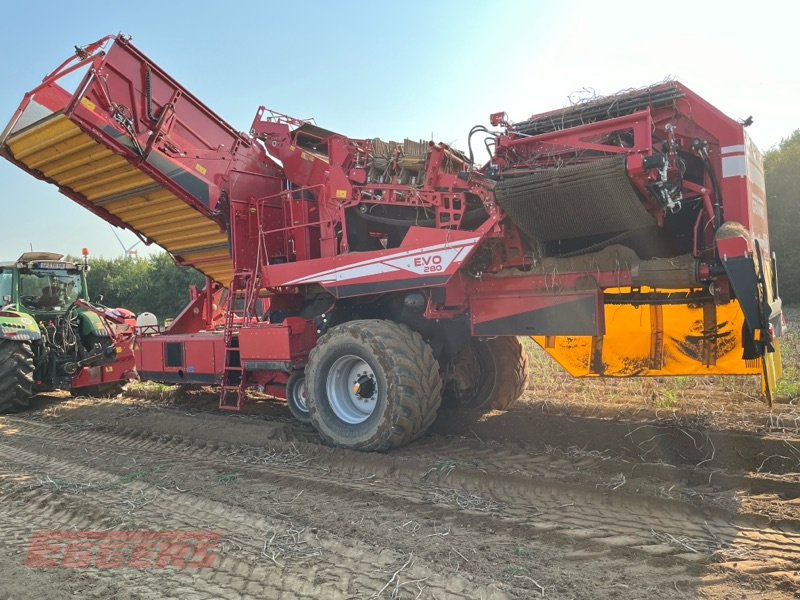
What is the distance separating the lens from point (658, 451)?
491 centimetres

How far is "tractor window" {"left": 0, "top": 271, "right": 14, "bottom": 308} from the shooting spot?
939cm

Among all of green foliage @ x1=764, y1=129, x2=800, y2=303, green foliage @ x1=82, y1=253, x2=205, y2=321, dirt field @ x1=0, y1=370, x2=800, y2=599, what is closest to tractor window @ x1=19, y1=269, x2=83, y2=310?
dirt field @ x1=0, y1=370, x2=800, y2=599

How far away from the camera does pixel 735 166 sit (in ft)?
13.8

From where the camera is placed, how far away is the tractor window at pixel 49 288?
9.72 metres

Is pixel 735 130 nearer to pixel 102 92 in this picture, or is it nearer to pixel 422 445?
pixel 422 445

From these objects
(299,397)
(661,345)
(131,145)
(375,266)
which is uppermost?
(131,145)

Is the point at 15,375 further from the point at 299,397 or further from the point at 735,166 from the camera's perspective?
the point at 735,166

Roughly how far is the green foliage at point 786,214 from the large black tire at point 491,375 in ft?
58.0

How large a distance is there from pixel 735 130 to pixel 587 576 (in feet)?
10.2

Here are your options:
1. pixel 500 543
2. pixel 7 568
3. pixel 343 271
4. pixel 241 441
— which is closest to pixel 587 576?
pixel 500 543

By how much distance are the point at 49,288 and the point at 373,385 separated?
7.21m

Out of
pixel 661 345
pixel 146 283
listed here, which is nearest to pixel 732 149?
pixel 661 345

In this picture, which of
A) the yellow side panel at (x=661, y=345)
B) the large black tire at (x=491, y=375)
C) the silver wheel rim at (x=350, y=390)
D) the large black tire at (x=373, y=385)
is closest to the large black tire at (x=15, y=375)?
the large black tire at (x=373, y=385)

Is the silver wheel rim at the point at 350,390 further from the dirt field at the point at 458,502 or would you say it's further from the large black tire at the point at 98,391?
the large black tire at the point at 98,391
